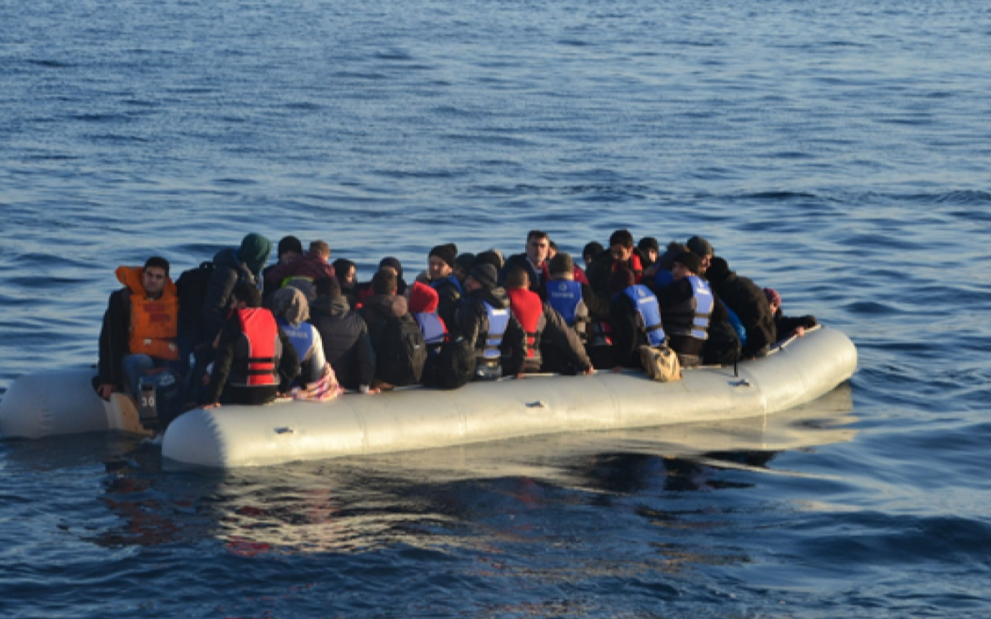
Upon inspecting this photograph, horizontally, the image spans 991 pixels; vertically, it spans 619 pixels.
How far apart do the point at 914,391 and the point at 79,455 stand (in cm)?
891

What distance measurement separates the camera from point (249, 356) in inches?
450

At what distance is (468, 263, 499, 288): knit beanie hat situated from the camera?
1255cm

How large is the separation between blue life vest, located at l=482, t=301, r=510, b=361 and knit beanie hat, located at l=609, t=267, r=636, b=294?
133cm

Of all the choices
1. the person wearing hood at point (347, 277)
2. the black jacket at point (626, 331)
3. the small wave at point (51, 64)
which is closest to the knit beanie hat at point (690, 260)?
the black jacket at point (626, 331)

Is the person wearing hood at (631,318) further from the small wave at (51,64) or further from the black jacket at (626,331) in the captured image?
the small wave at (51,64)

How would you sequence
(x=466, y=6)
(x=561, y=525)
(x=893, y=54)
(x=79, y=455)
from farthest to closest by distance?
(x=466, y=6), (x=893, y=54), (x=79, y=455), (x=561, y=525)

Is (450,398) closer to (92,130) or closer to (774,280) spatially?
(774,280)

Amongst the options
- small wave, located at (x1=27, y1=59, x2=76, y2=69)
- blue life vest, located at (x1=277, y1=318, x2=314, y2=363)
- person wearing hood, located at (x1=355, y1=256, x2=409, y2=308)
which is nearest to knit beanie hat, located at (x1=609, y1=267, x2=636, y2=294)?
person wearing hood, located at (x1=355, y1=256, x2=409, y2=308)

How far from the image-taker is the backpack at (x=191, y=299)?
40.1 ft

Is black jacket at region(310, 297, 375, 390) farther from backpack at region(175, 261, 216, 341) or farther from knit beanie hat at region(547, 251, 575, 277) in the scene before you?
knit beanie hat at region(547, 251, 575, 277)

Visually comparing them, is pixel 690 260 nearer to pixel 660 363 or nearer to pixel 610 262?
pixel 610 262

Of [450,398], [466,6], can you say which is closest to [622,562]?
[450,398]

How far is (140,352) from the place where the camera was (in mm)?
12141

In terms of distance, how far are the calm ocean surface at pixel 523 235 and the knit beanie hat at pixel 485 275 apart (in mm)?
1474
